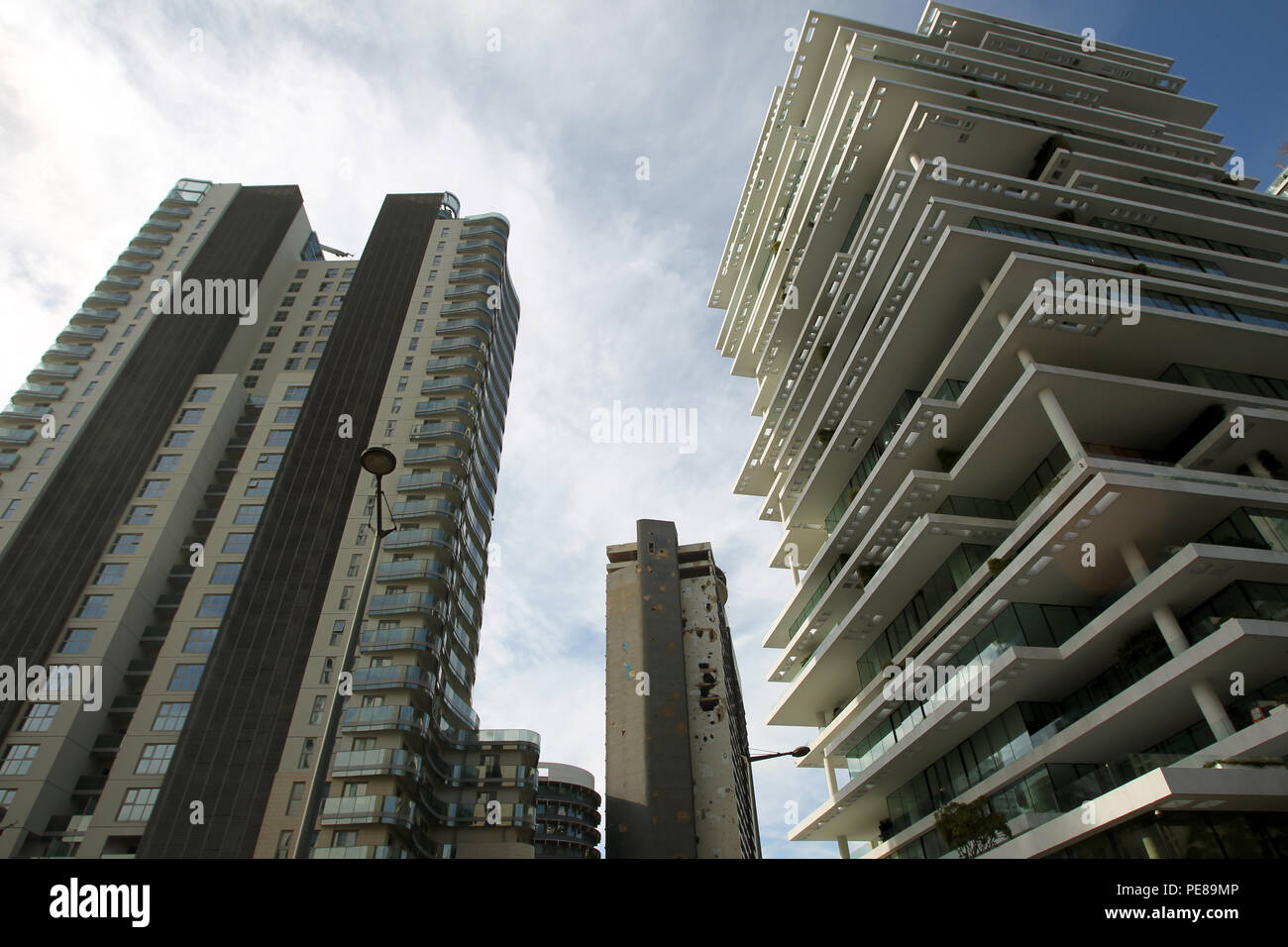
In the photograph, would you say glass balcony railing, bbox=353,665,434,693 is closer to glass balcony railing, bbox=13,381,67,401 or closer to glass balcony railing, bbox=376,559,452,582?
glass balcony railing, bbox=376,559,452,582

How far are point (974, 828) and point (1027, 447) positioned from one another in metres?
14.7

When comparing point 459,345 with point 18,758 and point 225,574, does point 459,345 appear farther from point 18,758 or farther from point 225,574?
point 18,758

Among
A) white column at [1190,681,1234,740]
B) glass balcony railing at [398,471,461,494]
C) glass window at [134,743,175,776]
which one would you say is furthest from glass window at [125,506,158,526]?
white column at [1190,681,1234,740]

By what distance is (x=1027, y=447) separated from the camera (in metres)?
28.6

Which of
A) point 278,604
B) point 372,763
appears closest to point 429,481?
point 278,604

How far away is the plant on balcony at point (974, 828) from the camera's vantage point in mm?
23406

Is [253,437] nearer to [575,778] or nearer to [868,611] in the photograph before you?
Result: [868,611]

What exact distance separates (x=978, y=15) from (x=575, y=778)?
113 m

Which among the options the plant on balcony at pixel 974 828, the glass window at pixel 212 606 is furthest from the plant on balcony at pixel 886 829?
the glass window at pixel 212 606

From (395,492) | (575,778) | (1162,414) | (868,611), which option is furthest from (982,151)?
(575,778)

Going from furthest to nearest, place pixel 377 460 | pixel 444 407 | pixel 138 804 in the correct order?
pixel 444 407, pixel 138 804, pixel 377 460

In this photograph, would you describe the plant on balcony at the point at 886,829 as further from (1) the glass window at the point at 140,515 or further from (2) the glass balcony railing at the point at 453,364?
(1) the glass window at the point at 140,515

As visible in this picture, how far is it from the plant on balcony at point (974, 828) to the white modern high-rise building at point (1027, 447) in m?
0.48
